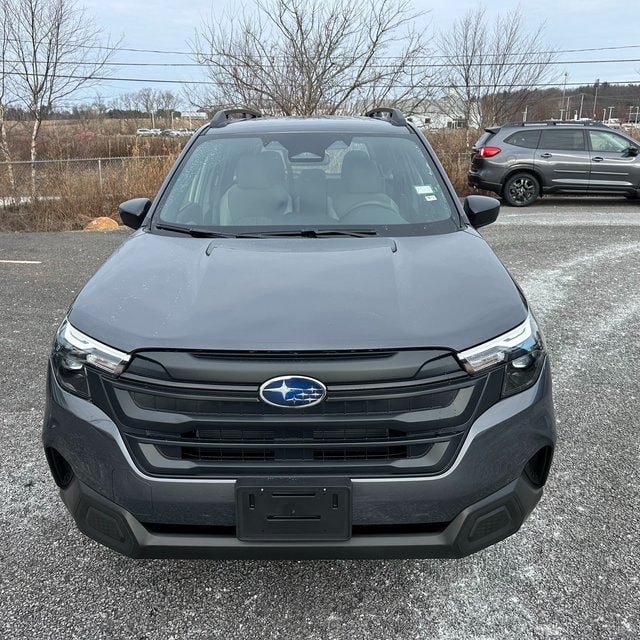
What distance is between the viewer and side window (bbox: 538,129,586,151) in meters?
13.3

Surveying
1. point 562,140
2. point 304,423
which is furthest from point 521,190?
point 304,423

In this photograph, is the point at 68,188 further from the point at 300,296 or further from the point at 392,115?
the point at 300,296

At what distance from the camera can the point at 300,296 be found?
2145 millimetres

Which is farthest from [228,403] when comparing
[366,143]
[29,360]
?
[29,360]

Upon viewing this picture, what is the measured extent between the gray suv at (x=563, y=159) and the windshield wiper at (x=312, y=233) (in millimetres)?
11339

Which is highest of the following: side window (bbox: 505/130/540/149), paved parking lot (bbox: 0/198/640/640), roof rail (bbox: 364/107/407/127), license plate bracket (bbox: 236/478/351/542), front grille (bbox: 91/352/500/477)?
roof rail (bbox: 364/107/407/127)

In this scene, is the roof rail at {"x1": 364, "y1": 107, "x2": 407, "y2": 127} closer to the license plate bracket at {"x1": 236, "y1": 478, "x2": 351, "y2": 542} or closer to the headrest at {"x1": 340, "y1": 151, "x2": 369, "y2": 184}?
the headrest at {"x1": 340, "y1": 151, "x2": 369, "y2": 184}

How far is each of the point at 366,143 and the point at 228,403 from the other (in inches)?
85.6

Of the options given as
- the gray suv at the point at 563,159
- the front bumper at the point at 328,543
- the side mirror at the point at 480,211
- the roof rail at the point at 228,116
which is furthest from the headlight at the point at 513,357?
the gray suv at the point at 563,159

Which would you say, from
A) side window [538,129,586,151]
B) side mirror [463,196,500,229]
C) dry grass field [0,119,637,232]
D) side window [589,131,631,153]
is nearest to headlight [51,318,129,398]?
side mirror [463,196,500,229]

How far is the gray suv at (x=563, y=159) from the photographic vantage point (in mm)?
13211

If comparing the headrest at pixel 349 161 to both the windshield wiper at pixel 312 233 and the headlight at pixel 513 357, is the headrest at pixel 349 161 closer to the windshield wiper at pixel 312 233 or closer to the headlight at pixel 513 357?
the windshield wiper at pixel 312 233

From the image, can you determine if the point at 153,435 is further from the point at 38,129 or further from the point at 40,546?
the point at 38,129

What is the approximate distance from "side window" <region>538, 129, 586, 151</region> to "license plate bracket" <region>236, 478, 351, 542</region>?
13056 mm
